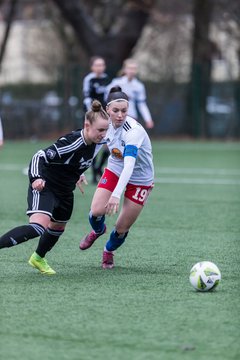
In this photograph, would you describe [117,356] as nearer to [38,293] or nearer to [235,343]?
[235,343]

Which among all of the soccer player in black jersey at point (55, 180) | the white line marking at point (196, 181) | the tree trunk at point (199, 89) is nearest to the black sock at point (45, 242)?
the soccer player in black jersey at point (55, 180)

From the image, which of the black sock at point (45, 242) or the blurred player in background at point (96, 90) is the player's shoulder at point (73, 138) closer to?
the black sock at point (45, 242)

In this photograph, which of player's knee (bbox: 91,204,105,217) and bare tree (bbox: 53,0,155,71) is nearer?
player's knee (bbox: 91,204,105,217)

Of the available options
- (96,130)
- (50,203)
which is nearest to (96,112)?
(96,130)

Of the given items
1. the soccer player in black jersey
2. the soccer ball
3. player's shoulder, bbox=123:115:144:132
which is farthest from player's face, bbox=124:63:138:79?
the soccer ball

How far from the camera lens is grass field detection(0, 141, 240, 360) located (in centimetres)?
541

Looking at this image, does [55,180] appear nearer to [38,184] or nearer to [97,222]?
[38,184]

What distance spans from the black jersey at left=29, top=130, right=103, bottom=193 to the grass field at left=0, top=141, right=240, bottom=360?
795 mm

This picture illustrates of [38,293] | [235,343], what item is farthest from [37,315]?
[235,343]

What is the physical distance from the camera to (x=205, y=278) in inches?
277

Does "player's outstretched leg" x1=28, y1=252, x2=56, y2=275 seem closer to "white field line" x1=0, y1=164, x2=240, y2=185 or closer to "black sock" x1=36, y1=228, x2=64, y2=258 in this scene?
"black sock" x1=36, y1=228, x2=64, y2=258

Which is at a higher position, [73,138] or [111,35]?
[73,138]

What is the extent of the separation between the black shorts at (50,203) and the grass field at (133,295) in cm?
50

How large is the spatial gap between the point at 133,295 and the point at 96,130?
150 cm
